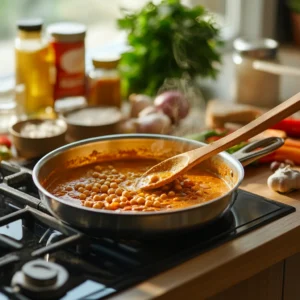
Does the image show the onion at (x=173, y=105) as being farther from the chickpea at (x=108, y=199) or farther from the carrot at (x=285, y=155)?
the chickpea at (x=108, y=199)

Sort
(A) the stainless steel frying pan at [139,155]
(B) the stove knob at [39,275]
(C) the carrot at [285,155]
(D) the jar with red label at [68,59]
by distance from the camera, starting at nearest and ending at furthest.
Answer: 1. (B) the stove knob at [39,275]
2. (A) the stainless steel frying pan at [139,155]
3. (C) the carrot at [285,155]
4. (D) the jar with red label at [68,59]

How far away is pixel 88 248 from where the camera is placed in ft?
3.63

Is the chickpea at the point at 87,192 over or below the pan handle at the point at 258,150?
below

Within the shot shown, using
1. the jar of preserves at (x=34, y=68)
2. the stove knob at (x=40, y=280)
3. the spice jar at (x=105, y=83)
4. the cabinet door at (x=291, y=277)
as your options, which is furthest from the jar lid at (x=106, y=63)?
the stove knob at (x=40, y=280)

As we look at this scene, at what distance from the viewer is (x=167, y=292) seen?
3.31 ft

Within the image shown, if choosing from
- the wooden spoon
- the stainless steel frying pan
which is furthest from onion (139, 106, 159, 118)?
the wooden spoon

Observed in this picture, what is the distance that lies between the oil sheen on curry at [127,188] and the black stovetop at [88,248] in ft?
0.18

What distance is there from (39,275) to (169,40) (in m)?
0.96


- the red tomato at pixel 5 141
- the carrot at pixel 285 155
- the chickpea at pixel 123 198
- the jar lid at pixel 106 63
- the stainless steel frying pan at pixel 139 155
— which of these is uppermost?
the jar lid at pixel 106 63

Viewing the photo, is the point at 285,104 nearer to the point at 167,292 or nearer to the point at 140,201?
the point at 140,201

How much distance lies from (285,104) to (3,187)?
1.61 ft

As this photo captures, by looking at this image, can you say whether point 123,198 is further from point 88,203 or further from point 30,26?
point 30,26

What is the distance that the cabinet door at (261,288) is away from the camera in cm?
115

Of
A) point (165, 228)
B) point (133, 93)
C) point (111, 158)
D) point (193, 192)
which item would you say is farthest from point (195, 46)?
point (165, 228)
